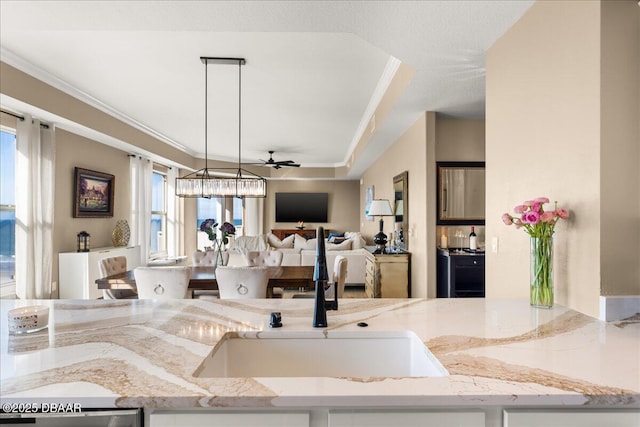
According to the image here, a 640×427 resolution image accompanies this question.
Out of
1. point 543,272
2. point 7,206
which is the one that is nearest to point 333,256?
point 7,206

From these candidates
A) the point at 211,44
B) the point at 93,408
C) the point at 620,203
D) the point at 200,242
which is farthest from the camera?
the point at 200,242

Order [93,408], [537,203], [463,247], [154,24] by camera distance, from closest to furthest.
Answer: [93,408] < [537,203] < [154,24] < [463,247]

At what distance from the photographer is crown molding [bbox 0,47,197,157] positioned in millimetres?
3552

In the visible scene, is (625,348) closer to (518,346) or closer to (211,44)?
(518,346)

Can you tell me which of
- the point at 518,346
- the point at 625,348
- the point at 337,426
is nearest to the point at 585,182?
the point at 625,348

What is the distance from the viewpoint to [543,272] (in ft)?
5.32

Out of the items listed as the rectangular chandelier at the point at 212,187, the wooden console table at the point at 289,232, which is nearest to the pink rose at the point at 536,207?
the rectangular chandelier at the point at 212,187

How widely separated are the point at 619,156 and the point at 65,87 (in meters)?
5.18

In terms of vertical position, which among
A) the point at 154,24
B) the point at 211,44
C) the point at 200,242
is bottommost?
the point at 200,242

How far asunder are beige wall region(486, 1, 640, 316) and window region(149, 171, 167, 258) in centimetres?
730

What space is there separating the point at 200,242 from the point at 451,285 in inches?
296

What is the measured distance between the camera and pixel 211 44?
320 centimetres

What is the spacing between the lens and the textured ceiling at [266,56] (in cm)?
209

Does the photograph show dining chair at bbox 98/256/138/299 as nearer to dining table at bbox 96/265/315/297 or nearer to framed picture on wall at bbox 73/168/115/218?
dining table at bbox 96/265/315/297
